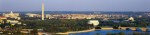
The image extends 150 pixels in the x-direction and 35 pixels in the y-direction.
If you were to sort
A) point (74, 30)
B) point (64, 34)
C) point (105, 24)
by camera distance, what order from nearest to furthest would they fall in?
point (64, 34), point (74, 30), point (105, 24)

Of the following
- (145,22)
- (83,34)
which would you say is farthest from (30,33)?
(145,22)

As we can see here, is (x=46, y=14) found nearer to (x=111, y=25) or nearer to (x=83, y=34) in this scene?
(x=111, y=25)

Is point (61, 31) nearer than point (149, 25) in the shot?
Yes

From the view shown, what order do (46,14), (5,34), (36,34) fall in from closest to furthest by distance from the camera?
1. (5,34)
2. (36,34)
3. (46,14)

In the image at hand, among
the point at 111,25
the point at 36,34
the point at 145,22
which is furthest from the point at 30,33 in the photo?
the point at 145,22

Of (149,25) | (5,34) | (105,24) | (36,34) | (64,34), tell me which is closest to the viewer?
(5,34)

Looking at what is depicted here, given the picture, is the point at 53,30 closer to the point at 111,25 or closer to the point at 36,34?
the point at 36,34

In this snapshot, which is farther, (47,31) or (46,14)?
(46,14)

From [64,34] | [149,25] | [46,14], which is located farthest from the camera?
[46,14]
